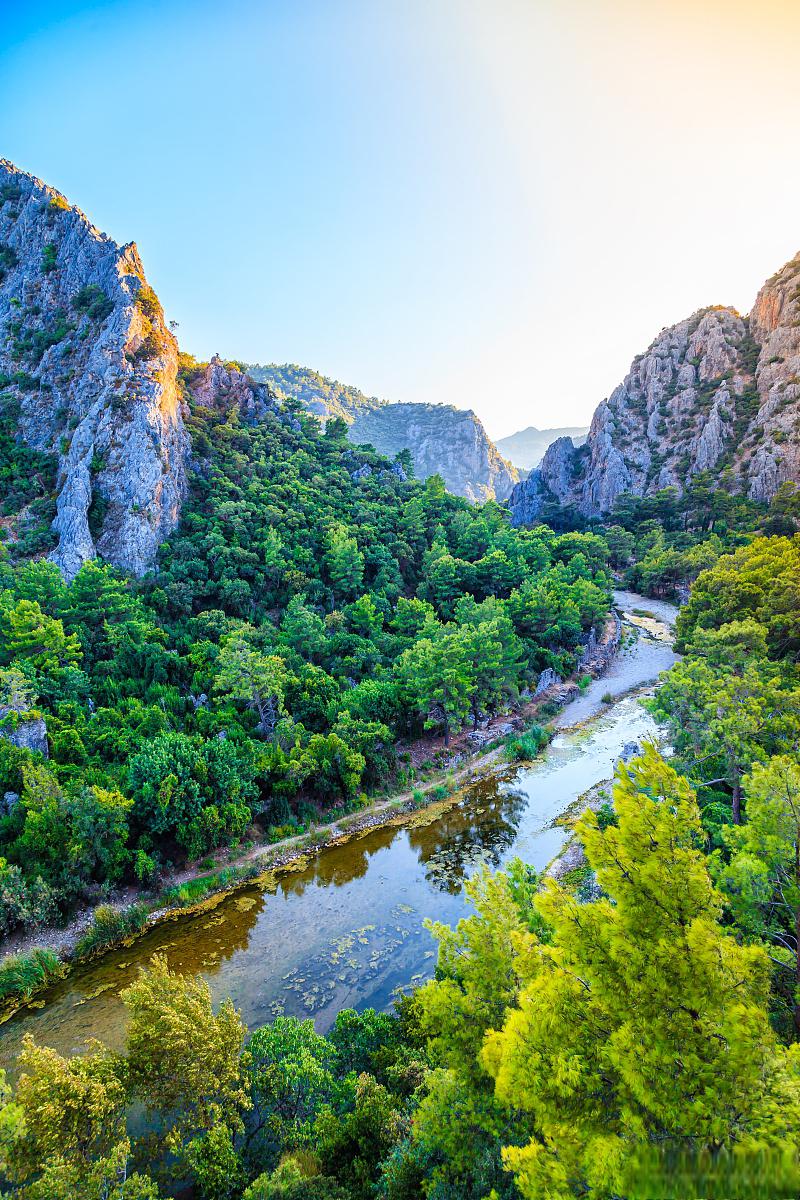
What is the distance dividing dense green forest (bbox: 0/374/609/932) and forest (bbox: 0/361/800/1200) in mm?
175

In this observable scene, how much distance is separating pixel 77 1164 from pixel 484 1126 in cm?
664

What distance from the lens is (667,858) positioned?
5.41 meters

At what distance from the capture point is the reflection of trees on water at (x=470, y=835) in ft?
69.9

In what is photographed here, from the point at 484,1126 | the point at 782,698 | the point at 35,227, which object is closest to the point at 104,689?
the point at 484,1126

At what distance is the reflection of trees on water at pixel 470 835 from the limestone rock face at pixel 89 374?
27.5 metres

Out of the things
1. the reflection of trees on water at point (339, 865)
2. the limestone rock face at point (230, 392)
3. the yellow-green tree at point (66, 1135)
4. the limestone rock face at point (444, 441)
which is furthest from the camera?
the limestone rock face at point (444, 441)

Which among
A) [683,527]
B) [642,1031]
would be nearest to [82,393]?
[642,1031]

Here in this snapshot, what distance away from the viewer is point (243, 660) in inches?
1054

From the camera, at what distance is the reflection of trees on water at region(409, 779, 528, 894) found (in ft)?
69.9

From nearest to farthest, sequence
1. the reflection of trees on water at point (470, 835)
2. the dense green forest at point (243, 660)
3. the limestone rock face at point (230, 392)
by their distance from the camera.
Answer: the dense green forest at point (243, 660)
the reflection of trees on water at point (470, 835)
the limestone rock face at point (230, 392)

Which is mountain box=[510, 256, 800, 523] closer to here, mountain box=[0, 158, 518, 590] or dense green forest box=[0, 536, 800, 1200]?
mountain box=[0, 158, 518, 590]

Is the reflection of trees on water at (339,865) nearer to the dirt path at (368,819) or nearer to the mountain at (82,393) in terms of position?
the dirt path at (368,819)

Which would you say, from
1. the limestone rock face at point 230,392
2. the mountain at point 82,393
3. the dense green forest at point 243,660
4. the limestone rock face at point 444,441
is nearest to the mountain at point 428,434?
the limestone rock face at point 444,441

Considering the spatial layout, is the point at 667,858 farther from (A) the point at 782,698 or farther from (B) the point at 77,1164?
(A) the point at 782,698
